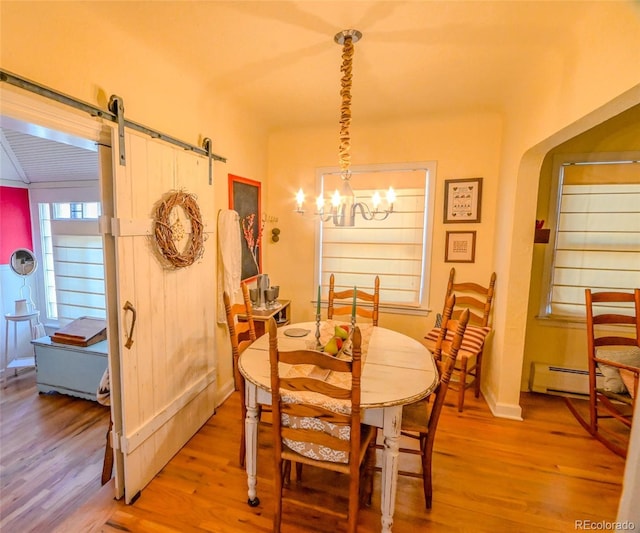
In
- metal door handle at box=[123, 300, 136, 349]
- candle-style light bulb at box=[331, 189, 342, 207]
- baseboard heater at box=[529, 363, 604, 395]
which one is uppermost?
candle-style light bulb at box=[331, 189, 342, 207]

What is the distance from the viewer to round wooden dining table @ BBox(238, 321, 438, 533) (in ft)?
4.65

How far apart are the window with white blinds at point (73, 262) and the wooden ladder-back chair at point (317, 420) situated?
8.80 ft

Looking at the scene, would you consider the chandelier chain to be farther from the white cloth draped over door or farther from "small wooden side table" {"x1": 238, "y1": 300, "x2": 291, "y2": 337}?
"small wooden side table" {"x1": 238, "y1": 300, "x2": 291, "y2": 337}

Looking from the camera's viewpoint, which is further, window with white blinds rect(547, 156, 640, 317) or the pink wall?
the pink wall

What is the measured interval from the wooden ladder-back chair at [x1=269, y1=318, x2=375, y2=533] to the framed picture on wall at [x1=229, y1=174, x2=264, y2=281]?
1.73 meters

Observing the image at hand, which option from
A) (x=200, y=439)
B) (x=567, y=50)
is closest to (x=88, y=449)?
(x=200, y=439)

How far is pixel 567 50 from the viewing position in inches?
67.0

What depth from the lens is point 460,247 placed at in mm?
3018

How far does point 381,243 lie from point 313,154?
1161 millimetres

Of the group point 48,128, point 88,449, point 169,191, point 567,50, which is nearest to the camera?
point 48,128

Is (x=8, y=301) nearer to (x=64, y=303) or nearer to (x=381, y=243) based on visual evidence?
(x=64, y=303)

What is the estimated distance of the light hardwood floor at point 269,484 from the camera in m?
1.62

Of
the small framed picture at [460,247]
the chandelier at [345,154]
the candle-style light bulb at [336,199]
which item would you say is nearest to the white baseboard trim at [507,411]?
the small framed picture at [460,247]

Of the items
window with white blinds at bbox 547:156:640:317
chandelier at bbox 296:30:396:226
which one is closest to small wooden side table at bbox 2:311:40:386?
chandelier at bbox 296:30:396:226
